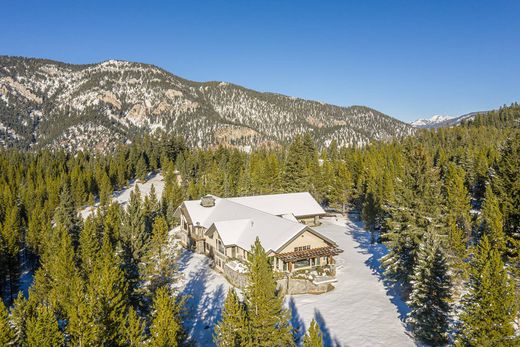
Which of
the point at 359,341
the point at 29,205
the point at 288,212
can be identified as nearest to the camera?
the point at 359,341

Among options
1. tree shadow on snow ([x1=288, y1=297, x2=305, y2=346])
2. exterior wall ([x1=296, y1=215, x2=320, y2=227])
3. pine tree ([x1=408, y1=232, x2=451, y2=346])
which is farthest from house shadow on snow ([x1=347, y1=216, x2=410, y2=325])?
tree shadow on snow ([x1=288, y1=297, x2=305, y2=346])

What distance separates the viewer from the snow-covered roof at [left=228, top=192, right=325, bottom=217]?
55.0m

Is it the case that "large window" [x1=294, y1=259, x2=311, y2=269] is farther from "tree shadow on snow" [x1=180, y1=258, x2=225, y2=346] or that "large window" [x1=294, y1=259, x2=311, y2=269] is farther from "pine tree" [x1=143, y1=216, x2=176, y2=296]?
"pine tree" [x1=143, y1=216, x2=176, y2=296]

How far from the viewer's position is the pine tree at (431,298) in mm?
22203

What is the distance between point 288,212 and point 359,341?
31630 mm

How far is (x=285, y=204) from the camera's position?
56.9m

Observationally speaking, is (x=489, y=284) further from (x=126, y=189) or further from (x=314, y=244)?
(x=126, y=189)

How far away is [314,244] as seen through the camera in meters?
36.9

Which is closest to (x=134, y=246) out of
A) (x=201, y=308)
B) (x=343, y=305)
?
(x=201, y=308)

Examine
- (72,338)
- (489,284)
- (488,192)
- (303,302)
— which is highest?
(488,192)

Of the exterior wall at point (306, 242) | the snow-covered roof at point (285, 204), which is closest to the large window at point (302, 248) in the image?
the exterior wall at point (306, 242)

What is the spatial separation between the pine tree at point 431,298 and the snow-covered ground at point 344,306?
1.62m

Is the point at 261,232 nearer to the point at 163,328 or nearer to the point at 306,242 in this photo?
the point at 306,242

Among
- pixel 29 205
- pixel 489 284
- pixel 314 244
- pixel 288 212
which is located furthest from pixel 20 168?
pixel 489 284
